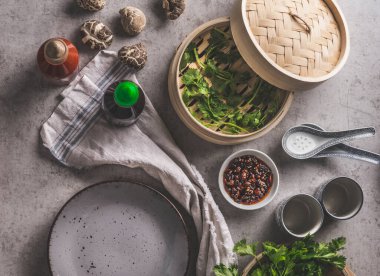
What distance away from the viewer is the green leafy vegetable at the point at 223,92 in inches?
61.8

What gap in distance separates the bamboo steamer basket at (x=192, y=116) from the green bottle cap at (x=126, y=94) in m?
0.19

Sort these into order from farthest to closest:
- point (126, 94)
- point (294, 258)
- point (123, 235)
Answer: point (123, 235)
point (294, 258)
point (126, 94)

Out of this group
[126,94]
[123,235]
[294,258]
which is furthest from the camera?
[123,235]

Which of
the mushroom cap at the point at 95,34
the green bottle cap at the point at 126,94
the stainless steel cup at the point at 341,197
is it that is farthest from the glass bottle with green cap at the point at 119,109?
the stainless steel cup at the point at 341,197

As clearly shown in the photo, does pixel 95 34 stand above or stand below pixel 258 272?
above

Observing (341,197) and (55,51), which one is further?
(341,197)

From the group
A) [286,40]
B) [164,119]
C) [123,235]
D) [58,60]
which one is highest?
[286,40]

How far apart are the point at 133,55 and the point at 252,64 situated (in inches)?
13.8

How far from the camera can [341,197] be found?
1660 mm

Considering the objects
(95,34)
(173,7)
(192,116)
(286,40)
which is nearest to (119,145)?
(192,116)

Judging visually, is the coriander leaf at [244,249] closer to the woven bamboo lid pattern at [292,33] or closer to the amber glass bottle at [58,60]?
the woven bamboo lid pattern at [292,33]

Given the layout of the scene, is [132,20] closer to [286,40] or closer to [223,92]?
[223,92]

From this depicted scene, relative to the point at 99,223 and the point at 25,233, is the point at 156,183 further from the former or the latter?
the point at 25,233

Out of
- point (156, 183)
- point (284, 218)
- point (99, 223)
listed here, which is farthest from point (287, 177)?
point (99, 223)
